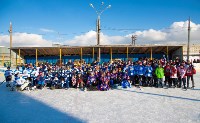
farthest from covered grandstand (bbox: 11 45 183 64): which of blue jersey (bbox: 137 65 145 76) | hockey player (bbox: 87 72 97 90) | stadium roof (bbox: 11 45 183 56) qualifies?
hockey player (bbox: 87 72 97 90)

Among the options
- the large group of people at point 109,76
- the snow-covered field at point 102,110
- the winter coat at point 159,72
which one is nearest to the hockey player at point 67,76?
the large group of people at point 109,76

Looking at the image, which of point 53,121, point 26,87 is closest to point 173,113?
point 53,121

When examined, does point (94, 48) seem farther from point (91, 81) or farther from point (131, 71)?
point (91, 81)

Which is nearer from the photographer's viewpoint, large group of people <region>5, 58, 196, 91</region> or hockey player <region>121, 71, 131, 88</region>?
large group of people <region>5, 58, 196, 91</region>

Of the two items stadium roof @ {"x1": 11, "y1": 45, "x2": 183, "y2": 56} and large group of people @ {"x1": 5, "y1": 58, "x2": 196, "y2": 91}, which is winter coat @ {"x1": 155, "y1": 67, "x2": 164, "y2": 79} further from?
stadium roof @ {"x1": 11, "y1": 45, "x2": 183, "y2": 56}

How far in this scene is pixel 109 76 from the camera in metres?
14.3

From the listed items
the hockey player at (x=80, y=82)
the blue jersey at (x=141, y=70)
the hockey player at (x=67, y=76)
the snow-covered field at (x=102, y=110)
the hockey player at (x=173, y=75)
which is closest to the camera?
the snow-covered field at (x=102, y=110)

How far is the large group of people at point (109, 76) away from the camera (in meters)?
13.8

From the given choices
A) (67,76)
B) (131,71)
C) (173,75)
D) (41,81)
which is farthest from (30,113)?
(173,75)

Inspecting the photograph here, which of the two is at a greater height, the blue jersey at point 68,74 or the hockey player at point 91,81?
the blue jersey at point 68,74

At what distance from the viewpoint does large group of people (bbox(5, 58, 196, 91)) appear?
13.8 metres

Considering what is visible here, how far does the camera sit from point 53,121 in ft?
22.3

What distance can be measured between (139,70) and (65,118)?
8.01m

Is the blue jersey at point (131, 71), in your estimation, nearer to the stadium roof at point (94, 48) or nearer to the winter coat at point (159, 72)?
the winter coat at point (159, 72)
